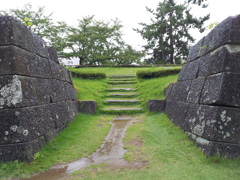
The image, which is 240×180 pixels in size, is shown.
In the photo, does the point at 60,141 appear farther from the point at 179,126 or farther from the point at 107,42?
the point at 107,42

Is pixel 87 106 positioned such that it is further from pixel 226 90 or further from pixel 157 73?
pixel 157 73

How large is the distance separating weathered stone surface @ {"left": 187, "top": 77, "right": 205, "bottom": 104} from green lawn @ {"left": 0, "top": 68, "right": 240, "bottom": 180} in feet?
2.44

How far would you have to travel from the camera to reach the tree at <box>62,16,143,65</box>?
24656mm

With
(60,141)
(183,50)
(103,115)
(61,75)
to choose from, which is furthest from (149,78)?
(183,50)

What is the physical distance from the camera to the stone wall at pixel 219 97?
306 centimetres

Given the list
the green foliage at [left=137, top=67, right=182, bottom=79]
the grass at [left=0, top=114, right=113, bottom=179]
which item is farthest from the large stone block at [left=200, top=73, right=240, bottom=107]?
the green foliage at [left=137, top=67, right=182, bottom=79]

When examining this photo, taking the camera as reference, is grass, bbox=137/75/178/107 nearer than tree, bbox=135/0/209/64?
Yes

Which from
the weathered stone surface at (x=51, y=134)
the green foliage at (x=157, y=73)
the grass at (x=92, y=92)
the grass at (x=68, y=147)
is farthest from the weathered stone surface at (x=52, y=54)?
the green foliage at (x=157, y=73)

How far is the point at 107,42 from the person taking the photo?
26.2 metres

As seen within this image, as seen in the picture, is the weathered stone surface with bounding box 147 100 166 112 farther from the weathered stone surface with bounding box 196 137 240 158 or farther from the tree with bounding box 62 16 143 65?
the tree with bounding box 62 16 143 65

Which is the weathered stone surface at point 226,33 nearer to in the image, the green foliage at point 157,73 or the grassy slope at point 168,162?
the grassy slope at point 168,162

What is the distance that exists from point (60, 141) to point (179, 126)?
265 centimetres

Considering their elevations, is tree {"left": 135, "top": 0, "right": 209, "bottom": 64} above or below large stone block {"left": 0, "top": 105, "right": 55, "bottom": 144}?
above

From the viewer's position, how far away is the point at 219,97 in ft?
10.4
